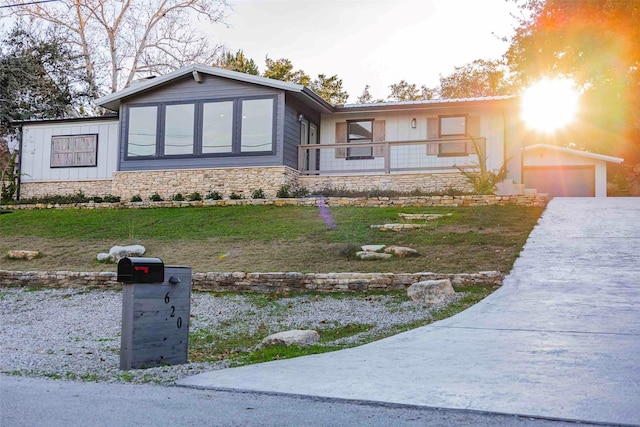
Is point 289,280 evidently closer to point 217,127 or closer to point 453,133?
point 217,127

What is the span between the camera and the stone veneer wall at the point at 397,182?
19266 millimetres

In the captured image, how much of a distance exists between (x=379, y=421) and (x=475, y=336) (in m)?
2.85

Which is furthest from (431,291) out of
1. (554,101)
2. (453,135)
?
(554,101)

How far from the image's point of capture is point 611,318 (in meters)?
7.01

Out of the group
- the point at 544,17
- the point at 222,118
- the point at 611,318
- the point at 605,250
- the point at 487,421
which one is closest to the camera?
the point at 487,421

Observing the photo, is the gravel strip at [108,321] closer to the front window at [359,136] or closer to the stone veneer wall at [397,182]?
the stone veneer wall at [397,182]

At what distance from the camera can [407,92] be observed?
44531 mm

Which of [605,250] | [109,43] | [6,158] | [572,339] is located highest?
[109,43]

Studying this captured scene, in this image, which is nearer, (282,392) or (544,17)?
(282,392)

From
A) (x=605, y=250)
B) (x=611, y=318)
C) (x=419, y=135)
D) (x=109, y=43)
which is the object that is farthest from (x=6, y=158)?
(x=611, y=318)

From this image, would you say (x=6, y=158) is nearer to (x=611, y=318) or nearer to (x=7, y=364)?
(x=7, y=364)

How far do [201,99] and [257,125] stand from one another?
7.00 feet

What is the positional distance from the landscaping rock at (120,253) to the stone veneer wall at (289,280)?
132cm

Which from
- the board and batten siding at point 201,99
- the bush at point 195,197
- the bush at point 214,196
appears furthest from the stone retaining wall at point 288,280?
the board and batten siding at point 201,99
